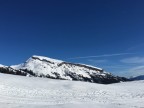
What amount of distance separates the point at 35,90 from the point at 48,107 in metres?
11.4

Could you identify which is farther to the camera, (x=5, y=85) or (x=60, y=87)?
(x=60, y=87)

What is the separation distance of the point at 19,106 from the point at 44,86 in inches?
536

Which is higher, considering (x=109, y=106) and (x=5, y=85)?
(x=5, y=85)

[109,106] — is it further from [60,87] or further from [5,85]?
[5,85]

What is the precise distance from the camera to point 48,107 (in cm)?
1764

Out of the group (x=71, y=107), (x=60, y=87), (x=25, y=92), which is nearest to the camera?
(x=71, y=107)

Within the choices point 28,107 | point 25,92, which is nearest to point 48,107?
point 28,107

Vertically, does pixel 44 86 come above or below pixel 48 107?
above

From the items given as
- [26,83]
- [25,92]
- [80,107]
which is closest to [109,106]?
[80,107]

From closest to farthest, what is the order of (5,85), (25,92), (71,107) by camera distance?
(71,107)
(25,92)
(5,85)

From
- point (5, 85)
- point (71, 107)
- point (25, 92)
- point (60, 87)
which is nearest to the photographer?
point (71, 107)

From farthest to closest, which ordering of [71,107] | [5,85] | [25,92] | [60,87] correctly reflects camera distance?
[60,87], [5,85], [25,92], [71,107]

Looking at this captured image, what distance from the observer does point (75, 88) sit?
30.9 meters

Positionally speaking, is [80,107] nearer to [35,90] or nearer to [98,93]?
[98,93]
